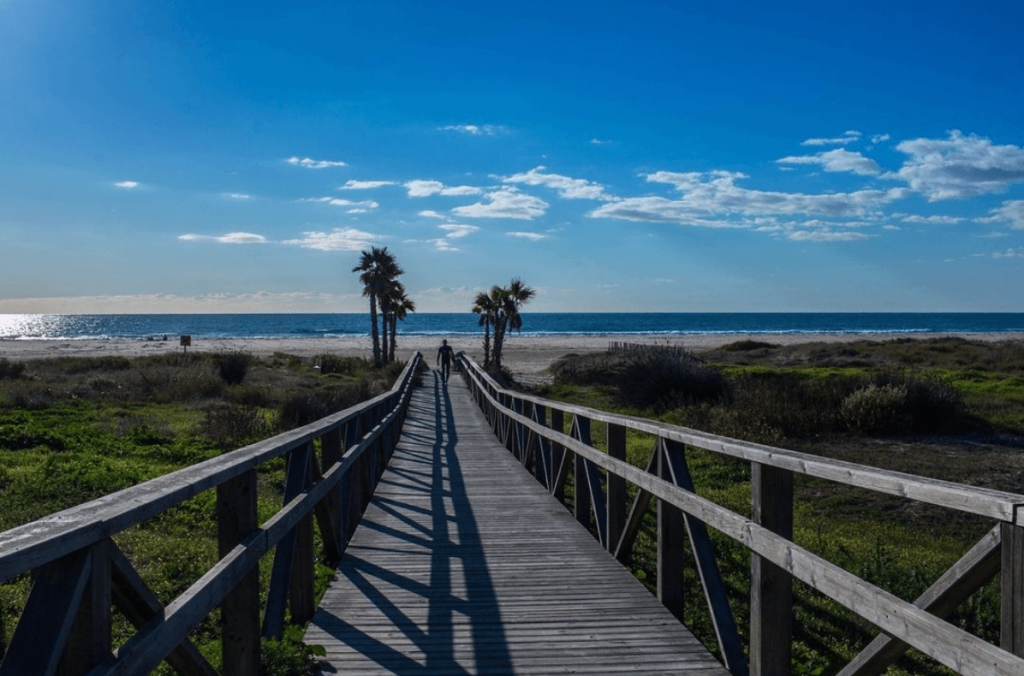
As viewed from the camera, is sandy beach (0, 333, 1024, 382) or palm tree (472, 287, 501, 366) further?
sandy beach (0, 333, 1024, 382)

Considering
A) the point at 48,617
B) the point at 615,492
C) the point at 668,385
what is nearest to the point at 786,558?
the point at 48,617

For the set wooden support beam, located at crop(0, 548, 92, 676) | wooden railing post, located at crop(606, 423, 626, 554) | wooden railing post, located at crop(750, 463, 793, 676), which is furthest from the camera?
wooden railing post, located at crop(606, 423, 626, 554)

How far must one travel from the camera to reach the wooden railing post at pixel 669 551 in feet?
17.3

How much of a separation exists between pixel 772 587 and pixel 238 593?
92.3 inches

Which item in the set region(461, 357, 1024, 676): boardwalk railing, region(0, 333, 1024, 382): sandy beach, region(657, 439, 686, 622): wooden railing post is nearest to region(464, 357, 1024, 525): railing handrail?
region(461, 357, 1024, 676): boardwalk railing

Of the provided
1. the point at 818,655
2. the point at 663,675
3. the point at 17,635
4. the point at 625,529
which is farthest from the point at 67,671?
the point at 818,655

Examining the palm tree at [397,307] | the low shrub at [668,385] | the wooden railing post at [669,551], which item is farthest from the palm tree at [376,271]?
the wooden railing post at [669,551]

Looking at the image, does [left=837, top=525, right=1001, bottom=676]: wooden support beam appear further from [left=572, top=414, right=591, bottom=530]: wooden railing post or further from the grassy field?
[left=572, top=414, right=591, bottom=530]: wooden railing post

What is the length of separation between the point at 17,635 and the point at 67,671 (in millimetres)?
288

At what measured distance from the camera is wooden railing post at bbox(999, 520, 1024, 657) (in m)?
2.23

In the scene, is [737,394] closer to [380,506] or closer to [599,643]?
[380,506]

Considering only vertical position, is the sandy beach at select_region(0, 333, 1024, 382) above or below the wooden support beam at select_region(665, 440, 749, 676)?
below

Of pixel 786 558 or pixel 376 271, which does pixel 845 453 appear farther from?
pixel 376 271

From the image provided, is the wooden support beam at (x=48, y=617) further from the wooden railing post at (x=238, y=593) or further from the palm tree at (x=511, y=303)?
the palm tree at (x=511, y=303)
